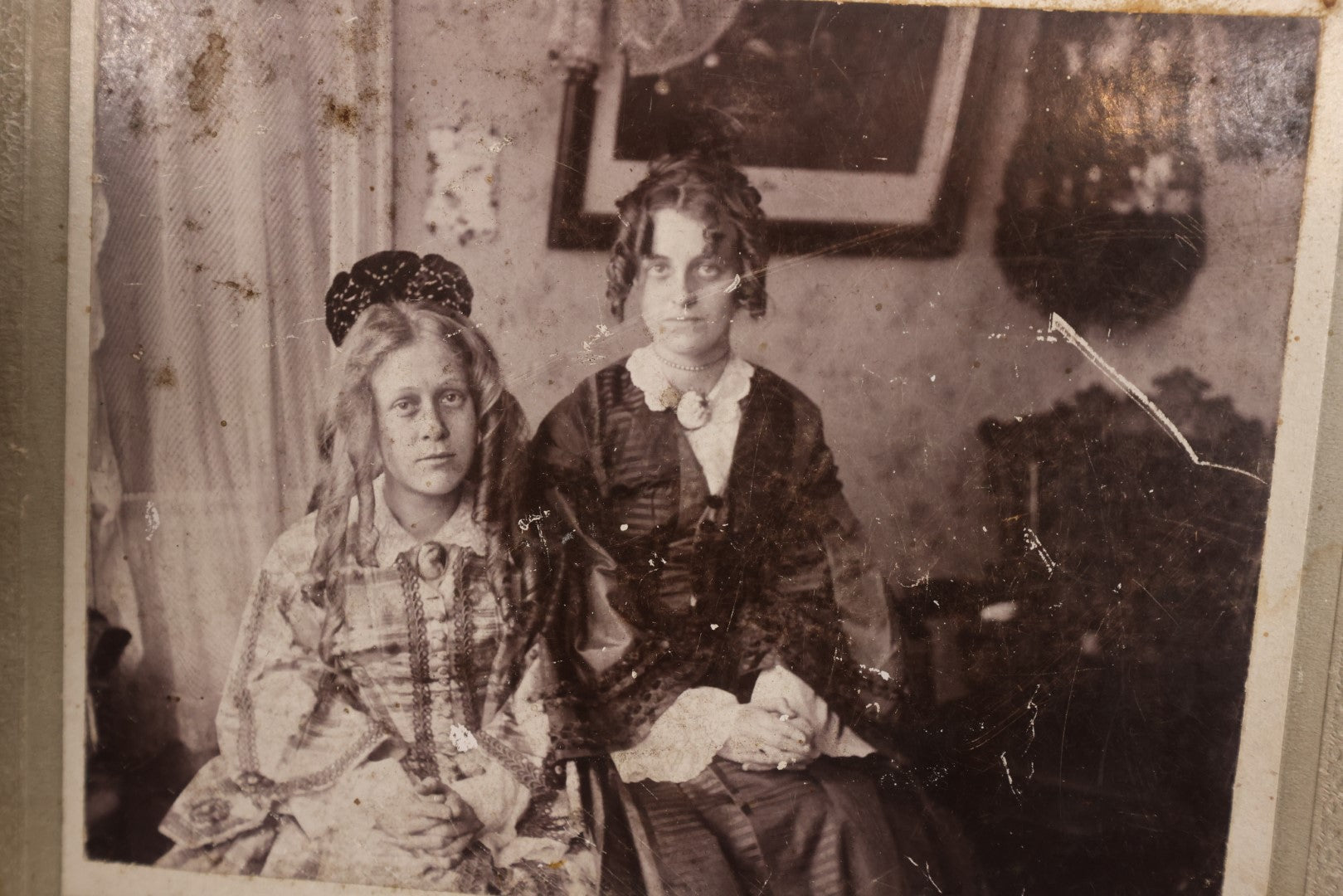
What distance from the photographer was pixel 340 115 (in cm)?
141

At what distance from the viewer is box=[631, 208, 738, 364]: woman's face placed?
1.39m

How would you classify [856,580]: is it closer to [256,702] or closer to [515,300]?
[515,300]

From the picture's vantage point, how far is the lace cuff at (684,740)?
1.41 metres

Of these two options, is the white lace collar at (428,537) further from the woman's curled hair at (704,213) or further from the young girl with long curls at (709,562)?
the woman's curled hair at (704,213)

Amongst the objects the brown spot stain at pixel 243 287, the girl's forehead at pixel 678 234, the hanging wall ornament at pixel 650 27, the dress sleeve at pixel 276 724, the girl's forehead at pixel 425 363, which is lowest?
the dress sleeve at pixel 276 724

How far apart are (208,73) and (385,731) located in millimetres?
1291

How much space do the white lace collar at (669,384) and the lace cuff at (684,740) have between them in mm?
538

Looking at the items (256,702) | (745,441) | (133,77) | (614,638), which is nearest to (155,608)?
(256,702)

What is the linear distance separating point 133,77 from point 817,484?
4.93 ft

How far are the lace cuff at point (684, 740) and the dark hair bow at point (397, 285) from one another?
33.5 inches

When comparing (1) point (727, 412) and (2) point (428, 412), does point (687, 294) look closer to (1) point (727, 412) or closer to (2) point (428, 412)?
(1) point (727, 412)

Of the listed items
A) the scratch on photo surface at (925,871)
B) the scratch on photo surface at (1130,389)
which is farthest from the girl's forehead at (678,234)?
the scratch on photo surface at (925,871)

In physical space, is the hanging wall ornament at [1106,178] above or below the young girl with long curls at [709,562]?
above

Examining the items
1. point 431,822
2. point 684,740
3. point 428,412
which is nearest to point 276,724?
point 431,822
